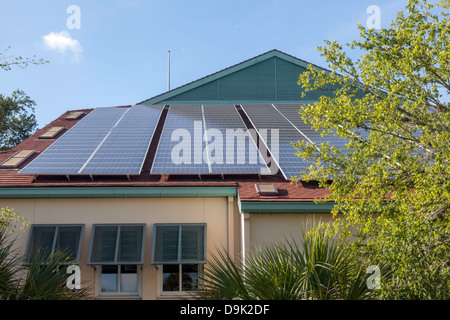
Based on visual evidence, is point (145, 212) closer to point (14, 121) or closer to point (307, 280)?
point (307, 280)

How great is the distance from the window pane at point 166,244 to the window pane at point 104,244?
118 cm

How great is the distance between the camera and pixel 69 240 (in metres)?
12.4

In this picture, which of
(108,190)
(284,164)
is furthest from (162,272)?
(284,164)

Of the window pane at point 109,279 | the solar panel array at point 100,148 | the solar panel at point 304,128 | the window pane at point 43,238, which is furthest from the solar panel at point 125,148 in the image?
the solar panel at point 304,128

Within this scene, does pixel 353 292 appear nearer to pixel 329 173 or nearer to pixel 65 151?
pixel 329 173

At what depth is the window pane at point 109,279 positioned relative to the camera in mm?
12531

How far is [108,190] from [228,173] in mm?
3568

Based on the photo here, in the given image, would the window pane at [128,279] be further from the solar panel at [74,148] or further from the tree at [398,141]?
the tree at [398,141]

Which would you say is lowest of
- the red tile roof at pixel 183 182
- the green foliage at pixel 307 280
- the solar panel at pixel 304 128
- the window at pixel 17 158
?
the green foliage at pixel 307 280

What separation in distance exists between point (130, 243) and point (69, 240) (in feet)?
5.56

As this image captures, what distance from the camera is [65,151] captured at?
50.3 feet

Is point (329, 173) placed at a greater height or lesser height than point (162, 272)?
greater

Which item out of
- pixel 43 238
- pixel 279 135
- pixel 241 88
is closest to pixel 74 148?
pixel 43 238

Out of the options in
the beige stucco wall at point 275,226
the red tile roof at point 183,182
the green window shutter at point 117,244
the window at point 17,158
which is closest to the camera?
the green window shutter at point 117,244
